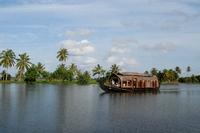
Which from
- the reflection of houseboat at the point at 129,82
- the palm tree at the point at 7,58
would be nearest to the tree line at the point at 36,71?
the palm tree at the point at 7,58

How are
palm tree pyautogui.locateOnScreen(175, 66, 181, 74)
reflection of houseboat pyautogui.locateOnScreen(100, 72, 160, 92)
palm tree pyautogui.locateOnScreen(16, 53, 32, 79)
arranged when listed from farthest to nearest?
palm tree pyautogui.locateOnScreen(175, 66, 181, 74), palm tree pyautogui.locateOnScreen(16, 53, 32, 79), reflection of houseboat pyautogui.locateOnScreen(100, 72, 160, 92)

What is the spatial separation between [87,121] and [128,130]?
3.13 m

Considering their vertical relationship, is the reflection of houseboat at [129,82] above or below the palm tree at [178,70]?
below

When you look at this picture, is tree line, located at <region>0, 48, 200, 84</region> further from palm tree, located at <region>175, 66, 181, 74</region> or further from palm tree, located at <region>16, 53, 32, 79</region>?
palm tree, located at <region>175, 66, 181, 74</region>

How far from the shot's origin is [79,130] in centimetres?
1299

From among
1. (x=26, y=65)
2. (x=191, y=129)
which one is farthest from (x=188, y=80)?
(x=191, y=129)

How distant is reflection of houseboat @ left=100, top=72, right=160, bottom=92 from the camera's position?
40.8m

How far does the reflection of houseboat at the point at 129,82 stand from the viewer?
134 feet

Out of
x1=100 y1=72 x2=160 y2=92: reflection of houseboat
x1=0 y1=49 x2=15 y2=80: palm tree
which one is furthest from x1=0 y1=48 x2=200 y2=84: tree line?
x1=100 y1=72 x2=160 y2=92: reflection of houseboat

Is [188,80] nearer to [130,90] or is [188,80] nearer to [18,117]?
[130,90]

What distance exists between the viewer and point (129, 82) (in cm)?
4241

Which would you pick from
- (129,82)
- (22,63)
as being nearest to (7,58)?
(22,63)

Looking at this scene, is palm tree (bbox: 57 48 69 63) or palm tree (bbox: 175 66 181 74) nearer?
palm tree (bbox: 57 48 69 63)

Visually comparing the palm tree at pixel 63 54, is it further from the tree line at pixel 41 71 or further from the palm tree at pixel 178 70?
the palm tree at pixel 178 70
